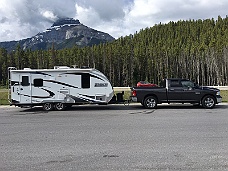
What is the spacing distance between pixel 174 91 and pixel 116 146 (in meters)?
10.3

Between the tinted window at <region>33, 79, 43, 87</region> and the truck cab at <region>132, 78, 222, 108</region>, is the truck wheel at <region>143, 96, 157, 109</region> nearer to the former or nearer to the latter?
the truck cab at <region>132, 78, 222, 108</region>

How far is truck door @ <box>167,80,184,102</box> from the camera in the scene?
674 inches

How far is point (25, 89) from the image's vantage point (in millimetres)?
17297

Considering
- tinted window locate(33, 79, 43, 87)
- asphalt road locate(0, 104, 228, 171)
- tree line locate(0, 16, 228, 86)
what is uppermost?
tree line locate(0, 16, 228, 86)

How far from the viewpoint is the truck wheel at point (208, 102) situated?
17.0 m

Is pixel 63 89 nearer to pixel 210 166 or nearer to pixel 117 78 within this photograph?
pixel 210 166

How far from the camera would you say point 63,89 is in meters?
17.3

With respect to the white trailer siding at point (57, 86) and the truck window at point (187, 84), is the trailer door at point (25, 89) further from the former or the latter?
the truck window at point (187, 84)

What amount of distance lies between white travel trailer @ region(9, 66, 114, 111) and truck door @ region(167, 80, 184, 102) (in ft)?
12.3

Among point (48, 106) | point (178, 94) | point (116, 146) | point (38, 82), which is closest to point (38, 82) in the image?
point (38, 82)

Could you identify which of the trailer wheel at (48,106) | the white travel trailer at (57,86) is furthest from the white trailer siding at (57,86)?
the trailer wheel at (48,106)

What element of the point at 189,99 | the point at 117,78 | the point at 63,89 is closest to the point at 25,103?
the point at 63,89

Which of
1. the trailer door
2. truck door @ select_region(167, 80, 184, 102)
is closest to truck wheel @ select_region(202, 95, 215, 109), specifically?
truck door @ select_region(167, 80, 184, 102)

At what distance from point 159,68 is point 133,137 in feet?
250
